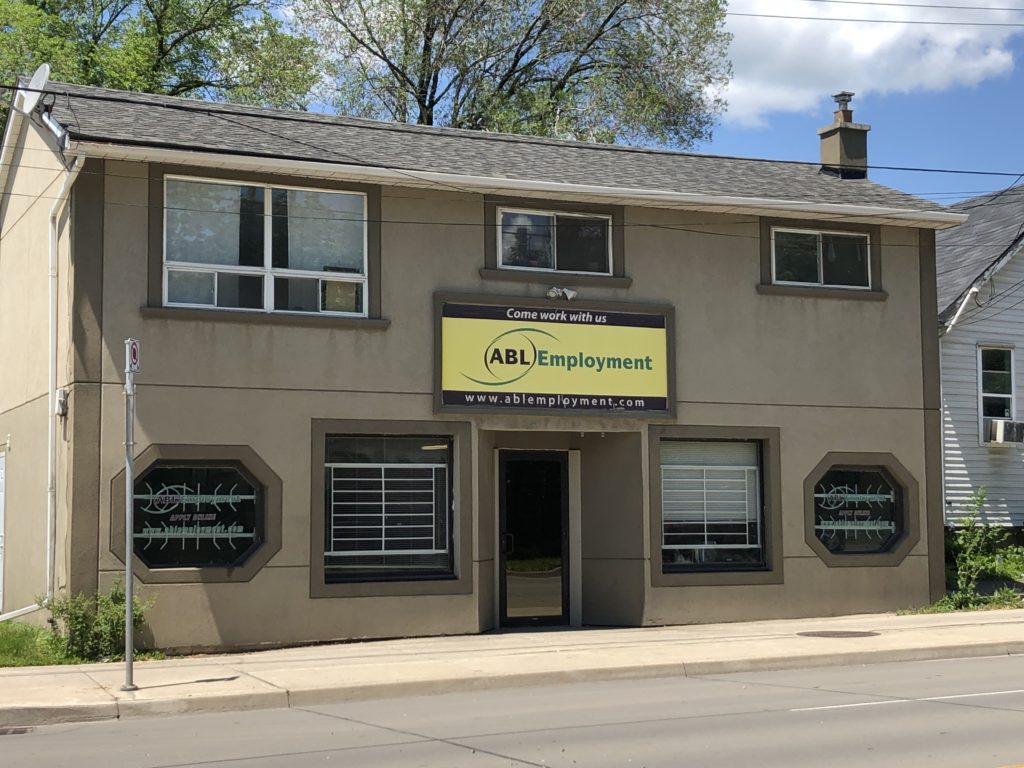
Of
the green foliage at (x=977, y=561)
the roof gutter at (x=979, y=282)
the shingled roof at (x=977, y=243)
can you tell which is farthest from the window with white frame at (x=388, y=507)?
the shingled roof at (x=977, y=243)

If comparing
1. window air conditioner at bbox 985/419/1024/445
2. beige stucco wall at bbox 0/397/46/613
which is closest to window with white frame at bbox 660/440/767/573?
window air conditioner at bbox 985/419/1024/445

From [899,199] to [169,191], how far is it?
10.8 metres

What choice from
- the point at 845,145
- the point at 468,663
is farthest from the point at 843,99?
the point at 468,663

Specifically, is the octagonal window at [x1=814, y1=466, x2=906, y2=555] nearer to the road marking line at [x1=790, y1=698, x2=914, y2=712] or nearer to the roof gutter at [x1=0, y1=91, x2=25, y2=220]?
the road marking line at [x1=790, y1=698, x2=914, y2=712]

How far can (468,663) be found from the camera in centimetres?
1377

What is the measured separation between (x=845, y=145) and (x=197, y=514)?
40.9ft

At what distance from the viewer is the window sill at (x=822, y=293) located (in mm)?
18438

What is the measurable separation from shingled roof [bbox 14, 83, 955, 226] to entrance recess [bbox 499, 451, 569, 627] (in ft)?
13.3

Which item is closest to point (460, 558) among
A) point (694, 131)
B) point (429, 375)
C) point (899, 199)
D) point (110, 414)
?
point (429, 375)

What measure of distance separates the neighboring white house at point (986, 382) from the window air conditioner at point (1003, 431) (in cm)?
2

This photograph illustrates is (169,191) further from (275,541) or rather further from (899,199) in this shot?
(899,199)

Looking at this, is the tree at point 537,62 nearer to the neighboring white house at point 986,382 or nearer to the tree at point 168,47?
the tree at point 168,47

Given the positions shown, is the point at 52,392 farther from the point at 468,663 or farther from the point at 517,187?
the point at 517,187

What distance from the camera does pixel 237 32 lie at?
111 feet
